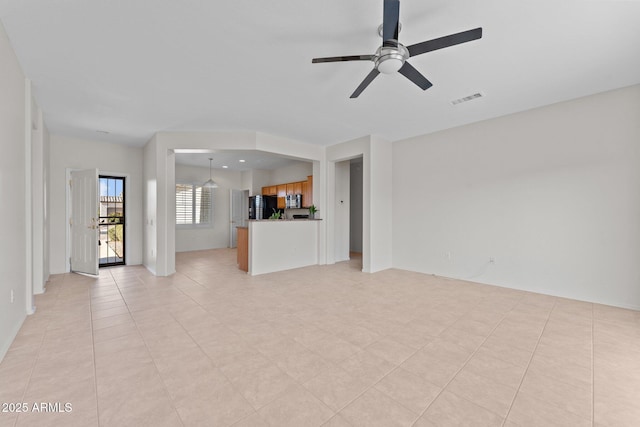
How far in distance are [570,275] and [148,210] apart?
7.47 metres

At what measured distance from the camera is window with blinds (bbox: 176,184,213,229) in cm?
833

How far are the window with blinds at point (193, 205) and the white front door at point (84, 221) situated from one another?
286 cm

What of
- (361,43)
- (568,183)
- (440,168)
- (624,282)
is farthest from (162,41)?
(624,282)

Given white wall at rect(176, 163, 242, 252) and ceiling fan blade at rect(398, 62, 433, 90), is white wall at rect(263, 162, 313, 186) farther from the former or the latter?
ceiling fan blade at rect(398, 62, 433, 90)

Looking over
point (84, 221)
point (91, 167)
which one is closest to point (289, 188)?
point (91, 167)

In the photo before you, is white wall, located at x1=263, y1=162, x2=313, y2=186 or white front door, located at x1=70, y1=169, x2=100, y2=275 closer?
white front door, located at x1=70, y1=169, x2=100, y2=275

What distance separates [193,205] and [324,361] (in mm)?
7757

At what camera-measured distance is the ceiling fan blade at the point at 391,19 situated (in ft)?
5.79

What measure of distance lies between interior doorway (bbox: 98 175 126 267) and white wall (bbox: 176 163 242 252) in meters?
1.94

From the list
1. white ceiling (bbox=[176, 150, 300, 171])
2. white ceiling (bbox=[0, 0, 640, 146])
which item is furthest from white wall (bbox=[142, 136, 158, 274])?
white ceiling (bbox=[0, 0, 640, 146])

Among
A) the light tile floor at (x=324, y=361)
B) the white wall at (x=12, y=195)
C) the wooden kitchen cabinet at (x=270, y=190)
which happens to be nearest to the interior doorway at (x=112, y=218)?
the light tile floor at (x=324, y=361)

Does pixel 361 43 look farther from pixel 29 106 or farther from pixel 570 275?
pixel 570 275

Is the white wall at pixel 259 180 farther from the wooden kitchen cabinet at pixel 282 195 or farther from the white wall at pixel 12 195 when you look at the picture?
the white wall at pixel 12 195

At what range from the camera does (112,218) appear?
620 centimetres
